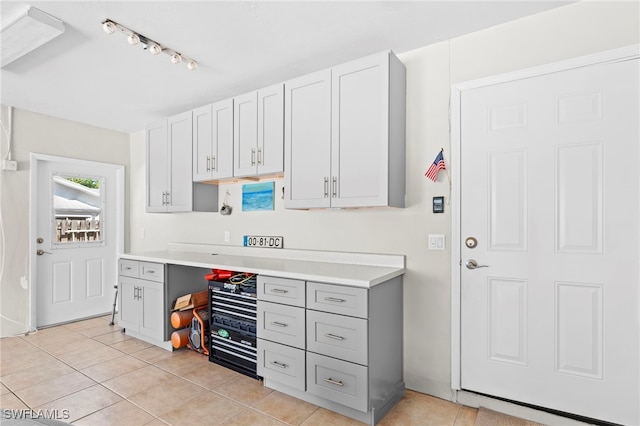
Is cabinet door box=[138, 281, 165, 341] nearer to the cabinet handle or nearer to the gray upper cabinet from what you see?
the gray upper cabinet

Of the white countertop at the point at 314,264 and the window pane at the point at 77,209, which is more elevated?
the window pane at the point at 77,209

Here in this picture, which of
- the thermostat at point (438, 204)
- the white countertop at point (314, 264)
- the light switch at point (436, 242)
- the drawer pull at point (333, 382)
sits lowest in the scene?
the drawer pull at point (333, 382)

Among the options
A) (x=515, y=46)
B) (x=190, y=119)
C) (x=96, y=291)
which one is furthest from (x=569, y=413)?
(x=96, y=291)

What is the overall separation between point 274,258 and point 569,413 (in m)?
2.35

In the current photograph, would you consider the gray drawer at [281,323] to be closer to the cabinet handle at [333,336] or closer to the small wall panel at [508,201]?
the cabinet handle at [333,336]

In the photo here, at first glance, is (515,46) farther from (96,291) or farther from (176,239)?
(96,291)

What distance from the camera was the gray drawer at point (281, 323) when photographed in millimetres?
2297

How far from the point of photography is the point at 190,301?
10.4ft

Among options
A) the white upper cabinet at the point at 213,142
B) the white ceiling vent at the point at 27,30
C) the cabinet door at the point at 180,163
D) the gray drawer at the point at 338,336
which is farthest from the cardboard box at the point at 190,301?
the white ceiling vent at the point at 27,30

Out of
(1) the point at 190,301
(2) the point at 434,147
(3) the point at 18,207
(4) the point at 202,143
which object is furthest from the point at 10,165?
(2) the point at 434,147

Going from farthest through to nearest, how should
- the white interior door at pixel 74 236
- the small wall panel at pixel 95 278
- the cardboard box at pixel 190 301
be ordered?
the small wall panel at pixel 95 278 → the white interior door at pixel 74 236 → the cardboard box at pixel 190 301

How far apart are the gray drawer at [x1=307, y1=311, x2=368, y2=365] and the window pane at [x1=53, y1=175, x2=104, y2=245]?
136 inches

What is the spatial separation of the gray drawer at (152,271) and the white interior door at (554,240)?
259cm

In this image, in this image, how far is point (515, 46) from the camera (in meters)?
2.18
